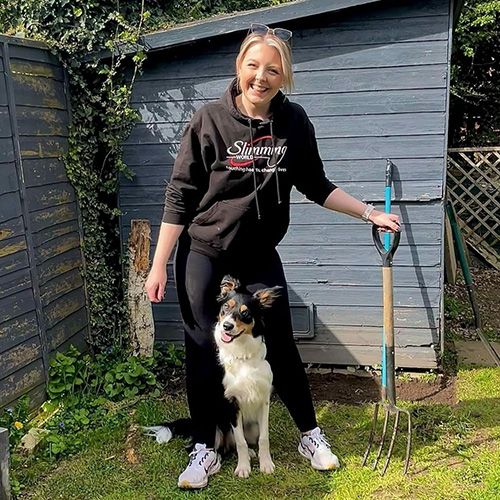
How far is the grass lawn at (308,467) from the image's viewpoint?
8.45 ft

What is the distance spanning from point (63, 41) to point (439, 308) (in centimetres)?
293

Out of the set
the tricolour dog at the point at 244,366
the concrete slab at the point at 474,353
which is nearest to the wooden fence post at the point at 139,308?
the tricolour dog at the point at 244,366

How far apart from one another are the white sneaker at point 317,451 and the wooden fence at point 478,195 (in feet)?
15.5

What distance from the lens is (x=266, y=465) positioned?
8.93ft

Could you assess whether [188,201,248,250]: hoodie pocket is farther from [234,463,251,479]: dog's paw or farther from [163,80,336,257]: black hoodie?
[234,463,251,479]: dog's paw

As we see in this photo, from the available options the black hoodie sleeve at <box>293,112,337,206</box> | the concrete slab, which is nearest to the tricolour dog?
the black hoodie sleeve at <box>293,112,337,206</box>

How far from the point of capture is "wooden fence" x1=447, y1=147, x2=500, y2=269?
22.3ft

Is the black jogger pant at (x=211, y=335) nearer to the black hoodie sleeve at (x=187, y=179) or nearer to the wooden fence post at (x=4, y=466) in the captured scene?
the black hoodie sleeve at (x=187, y=179)

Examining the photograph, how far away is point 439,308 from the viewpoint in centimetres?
373

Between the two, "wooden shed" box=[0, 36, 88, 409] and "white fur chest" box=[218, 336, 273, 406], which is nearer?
"white fur chest" box=[218, 336, 273, 406]

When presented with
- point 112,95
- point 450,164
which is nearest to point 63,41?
point 112,95

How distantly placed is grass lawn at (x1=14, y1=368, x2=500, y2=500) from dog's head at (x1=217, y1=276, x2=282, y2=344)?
0.74 m

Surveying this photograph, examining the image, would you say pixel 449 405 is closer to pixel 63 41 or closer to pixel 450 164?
pixel 63 41

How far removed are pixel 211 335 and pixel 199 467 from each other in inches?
25.0
